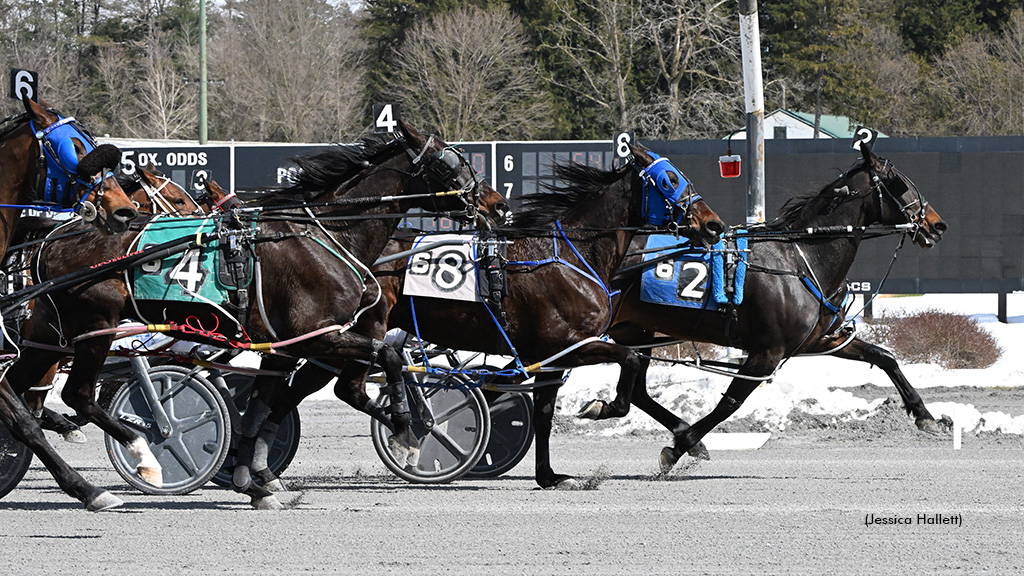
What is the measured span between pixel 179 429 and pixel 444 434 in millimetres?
1648

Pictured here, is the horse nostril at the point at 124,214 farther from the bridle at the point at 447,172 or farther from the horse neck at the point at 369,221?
the bridle at the point at 447,172

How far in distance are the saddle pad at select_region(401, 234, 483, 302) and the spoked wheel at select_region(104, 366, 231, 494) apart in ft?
4.62

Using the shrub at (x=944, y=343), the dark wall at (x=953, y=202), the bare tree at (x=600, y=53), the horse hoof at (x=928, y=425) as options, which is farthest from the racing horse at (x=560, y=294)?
the bare tree at (x=600, y=53)

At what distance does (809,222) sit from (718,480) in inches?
89.9

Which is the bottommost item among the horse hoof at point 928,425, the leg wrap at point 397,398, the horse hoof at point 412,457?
the horse hoof at point 928,425

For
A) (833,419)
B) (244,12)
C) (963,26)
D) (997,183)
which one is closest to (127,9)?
(244,12)

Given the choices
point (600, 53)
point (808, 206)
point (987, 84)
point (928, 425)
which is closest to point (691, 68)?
point (600, 53)

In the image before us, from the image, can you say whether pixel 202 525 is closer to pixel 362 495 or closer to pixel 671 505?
pixel 362 495

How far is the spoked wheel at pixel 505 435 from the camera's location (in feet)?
29.4

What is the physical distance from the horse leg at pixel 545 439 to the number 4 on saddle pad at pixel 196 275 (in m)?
2.04

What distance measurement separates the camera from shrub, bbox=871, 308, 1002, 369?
15992mm

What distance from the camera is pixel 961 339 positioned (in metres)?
16.1

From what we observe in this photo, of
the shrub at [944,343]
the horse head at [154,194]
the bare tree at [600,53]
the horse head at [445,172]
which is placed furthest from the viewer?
the bare tree at [600,53]

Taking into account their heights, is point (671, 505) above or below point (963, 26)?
below
